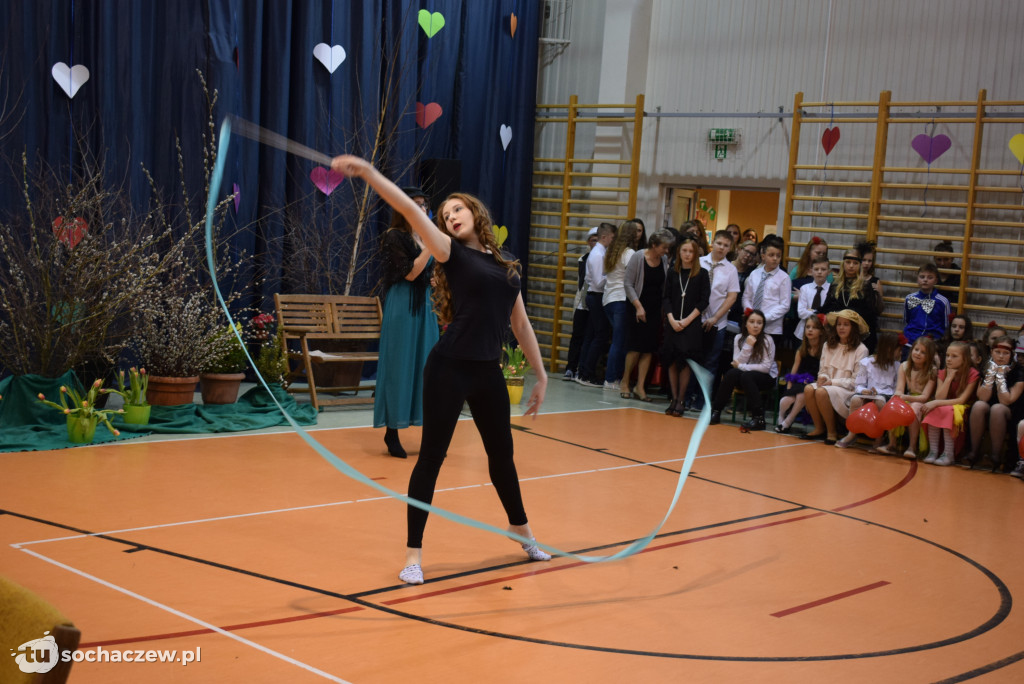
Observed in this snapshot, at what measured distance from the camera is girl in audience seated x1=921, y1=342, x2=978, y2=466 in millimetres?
6797

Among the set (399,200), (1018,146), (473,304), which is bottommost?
(473,304)

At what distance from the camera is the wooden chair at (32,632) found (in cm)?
130

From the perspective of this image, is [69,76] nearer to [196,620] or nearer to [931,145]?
[196,620]

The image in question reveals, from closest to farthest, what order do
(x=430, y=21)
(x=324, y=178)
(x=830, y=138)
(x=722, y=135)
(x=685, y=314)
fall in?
(x=685, y=314) < (x=324, y=178) < (x=830, y=138) < (x=430, y=21) < (x=722, y=135)

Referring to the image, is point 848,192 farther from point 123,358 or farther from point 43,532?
point 43,532

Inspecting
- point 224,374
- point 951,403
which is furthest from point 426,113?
point 951,403

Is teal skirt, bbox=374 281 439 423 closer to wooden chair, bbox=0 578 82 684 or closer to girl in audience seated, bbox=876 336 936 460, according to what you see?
girl in audience seated, bbox=876 336 936 460

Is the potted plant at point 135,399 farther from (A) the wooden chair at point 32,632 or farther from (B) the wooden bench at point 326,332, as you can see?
(A) the wooden chair at point 32,632

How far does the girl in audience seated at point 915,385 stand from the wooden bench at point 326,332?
391cm

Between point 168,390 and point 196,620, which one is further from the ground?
point 168,390

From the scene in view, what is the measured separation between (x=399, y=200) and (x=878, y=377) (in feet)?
17.4

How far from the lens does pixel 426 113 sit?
32.3 ft

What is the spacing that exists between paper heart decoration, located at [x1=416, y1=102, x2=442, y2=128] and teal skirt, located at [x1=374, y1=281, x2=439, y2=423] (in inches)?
180

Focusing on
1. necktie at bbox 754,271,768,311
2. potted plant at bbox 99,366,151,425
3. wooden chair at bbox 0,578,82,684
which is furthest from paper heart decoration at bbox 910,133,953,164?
wooden chair at bbox 0,578,82,684
